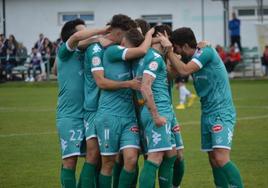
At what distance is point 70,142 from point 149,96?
1.39 meters

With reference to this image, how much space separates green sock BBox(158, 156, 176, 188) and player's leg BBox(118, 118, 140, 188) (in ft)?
1.49

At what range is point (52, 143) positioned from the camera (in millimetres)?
18422

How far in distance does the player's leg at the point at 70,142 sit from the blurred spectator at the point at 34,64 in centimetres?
2905

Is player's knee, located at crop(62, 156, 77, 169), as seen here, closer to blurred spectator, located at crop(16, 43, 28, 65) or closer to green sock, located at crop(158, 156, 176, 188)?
green sock, located at crop(158, 156, 176, 188)

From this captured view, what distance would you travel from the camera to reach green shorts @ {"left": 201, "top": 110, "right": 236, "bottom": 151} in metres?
11.2

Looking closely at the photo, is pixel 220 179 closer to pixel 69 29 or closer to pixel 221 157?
pixel 221 157

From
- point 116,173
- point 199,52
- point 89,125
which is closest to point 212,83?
point 199,52

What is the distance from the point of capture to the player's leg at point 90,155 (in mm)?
11070

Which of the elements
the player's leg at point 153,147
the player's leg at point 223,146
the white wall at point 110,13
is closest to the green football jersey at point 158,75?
the player's leg at point 153,147

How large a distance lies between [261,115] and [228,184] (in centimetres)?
1232

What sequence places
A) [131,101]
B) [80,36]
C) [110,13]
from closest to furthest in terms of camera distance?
[80,36], [131,101], [110,13]

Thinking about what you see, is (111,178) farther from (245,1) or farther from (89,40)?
(245,1)

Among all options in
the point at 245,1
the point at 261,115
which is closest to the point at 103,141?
the point at 261,115

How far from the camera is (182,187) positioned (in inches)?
Answer: 505
